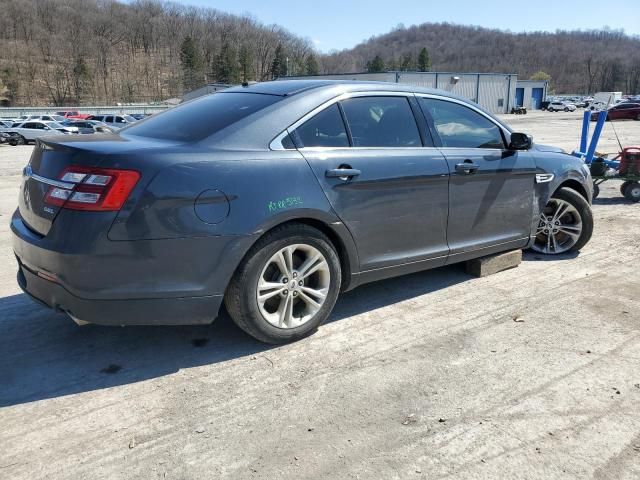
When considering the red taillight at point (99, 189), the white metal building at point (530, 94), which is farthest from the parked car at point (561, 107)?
the red taillight at point (99, 189)

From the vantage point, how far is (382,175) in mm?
3756

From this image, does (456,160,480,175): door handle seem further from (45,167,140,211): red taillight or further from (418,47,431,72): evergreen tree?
(418,47,431,72): evergreen tree

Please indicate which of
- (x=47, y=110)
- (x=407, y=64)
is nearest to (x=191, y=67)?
(x=47, y=110)

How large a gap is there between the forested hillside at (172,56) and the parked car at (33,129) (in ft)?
188

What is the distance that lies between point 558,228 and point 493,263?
41.9 inches

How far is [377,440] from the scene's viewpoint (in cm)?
259

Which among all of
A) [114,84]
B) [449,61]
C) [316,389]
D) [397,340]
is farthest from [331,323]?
[449,61]

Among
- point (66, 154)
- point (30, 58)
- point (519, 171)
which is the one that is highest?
point (30, 58)

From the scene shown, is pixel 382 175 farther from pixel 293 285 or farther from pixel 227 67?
pixel 227 67

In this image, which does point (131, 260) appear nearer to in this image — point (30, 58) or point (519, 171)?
point (519, 171)

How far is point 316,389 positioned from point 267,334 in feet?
1.80

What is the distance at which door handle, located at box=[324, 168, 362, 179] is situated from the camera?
3491 millimetres

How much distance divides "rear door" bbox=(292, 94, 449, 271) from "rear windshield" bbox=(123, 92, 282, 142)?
1.32 ft

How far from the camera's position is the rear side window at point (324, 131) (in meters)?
3.49
